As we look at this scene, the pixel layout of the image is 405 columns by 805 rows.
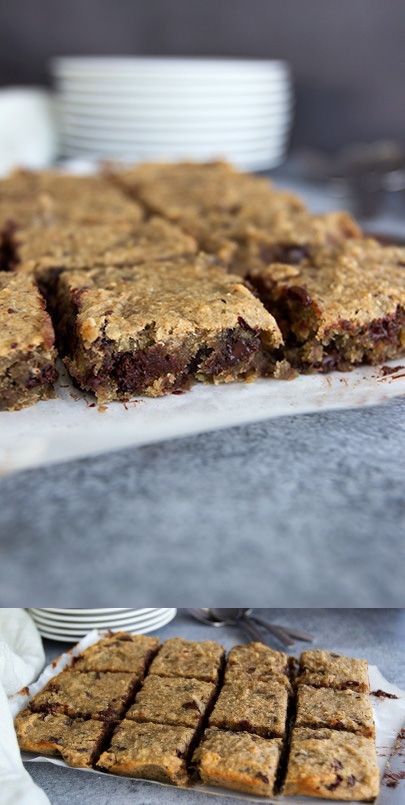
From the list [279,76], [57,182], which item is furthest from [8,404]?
[279,76]

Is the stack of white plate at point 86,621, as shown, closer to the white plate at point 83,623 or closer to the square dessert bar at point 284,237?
the white plate at point 83,623

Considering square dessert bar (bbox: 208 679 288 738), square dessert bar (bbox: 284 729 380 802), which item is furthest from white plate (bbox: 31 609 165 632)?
square dessert bar (bbox: 284 729 380 802)

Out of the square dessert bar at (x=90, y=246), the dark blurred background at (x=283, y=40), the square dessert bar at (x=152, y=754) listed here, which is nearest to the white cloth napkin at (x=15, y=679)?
the square dessert bar at (x=152, y=754)

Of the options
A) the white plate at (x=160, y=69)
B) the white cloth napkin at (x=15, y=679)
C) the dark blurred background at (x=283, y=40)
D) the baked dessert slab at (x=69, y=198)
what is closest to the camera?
the white cloth napkin at (x=15, y=679)

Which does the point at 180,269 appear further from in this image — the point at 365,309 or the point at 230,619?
the point at 230,619

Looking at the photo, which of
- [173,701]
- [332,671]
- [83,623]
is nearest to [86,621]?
[83,623]

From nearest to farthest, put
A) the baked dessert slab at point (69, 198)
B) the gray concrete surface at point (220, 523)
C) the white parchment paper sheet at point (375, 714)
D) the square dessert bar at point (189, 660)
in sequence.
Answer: the gray concrete surface at point (220, 523)
the white parchment paper sheet at point (375, 714)
the square dessert bar at point (189, 660)
the baked dessert slab at point (69, 198)

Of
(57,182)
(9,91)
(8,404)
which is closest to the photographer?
(8,404)
